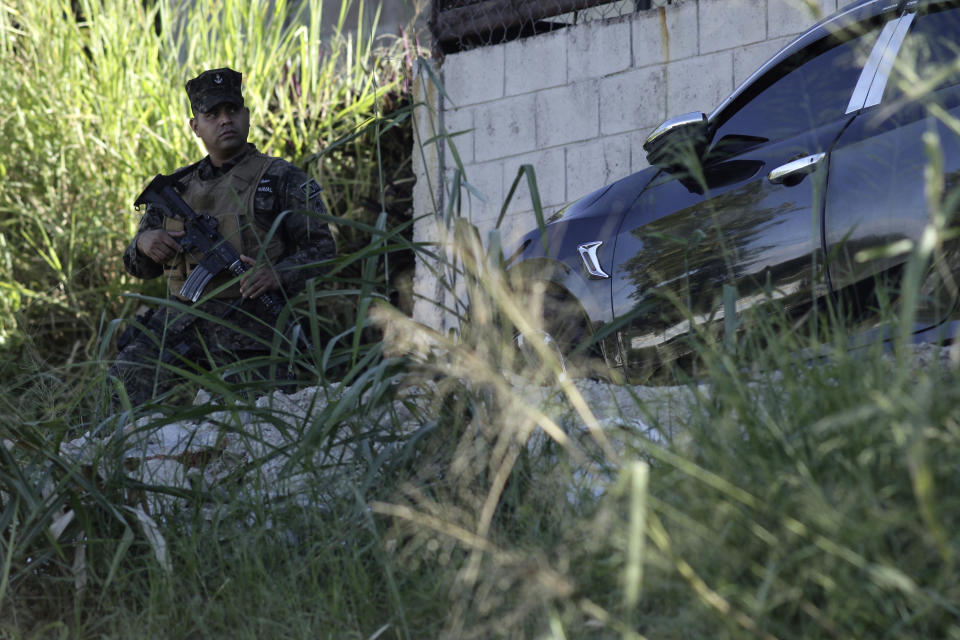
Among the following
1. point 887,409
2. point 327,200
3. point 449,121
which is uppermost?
point 887,409

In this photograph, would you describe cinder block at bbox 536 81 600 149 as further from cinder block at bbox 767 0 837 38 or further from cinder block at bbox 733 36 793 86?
cinder block at bbox 767 0 837 38

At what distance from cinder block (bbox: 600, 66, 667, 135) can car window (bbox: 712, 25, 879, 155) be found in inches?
81.7

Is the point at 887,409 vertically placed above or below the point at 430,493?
above

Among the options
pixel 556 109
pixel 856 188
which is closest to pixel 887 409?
pixel 856 188

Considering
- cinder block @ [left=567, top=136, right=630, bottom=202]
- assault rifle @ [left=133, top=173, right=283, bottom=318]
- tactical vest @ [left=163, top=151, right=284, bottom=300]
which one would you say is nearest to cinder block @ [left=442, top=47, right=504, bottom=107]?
cinder block @ [left=567, top=136, right=630, bottom=202]

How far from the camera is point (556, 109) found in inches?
247

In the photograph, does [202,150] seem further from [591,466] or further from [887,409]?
[887,409]

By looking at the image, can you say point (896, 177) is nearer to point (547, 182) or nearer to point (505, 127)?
point (547, 182)

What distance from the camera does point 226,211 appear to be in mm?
4848

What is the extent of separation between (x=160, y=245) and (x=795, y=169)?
8.37 ft

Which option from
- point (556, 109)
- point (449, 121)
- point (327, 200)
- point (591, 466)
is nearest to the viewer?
point (591, 466)

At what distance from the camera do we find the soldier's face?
16.0 ft

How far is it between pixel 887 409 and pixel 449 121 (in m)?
5.42

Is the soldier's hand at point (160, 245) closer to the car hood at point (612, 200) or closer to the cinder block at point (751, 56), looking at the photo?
the car hood at point (612, 200)
